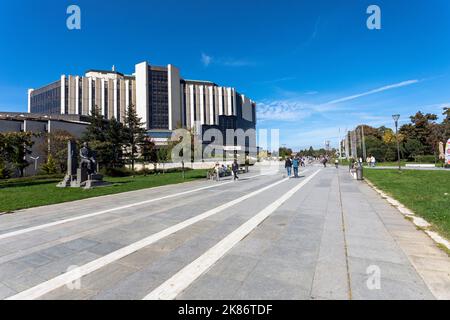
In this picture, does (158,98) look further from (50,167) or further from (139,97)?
(50,167)

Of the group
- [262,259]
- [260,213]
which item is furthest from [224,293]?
[260,213]

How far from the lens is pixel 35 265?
3561 mm

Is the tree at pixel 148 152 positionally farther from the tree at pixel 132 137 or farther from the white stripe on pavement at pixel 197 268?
the white stripe on pavement at pixel 197 268

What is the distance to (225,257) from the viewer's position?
143 inches

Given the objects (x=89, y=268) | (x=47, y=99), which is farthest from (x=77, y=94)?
(x=89, y=268)

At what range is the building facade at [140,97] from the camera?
234 ft

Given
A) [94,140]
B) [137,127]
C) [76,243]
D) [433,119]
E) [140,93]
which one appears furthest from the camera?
[140,93]

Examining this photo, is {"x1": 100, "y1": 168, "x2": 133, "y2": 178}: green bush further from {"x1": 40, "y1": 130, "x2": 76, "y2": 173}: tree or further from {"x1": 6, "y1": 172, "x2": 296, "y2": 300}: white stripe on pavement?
{"x1": 6, "y1": 172, "x2": 296, "y2": 300}: white stripe on pavement

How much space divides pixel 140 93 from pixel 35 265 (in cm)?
7769

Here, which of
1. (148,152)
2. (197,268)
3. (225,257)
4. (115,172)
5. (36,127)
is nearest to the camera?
(197,268)

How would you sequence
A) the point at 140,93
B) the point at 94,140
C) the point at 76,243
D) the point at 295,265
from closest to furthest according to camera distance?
the point at 295,265, the point at 76,243, the point at 94,140, the point at 140,93

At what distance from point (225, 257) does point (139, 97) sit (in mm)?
78477

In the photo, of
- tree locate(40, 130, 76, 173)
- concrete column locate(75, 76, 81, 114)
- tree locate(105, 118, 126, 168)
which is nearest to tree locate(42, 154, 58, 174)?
tree locate(40, 130, 76, 173)
